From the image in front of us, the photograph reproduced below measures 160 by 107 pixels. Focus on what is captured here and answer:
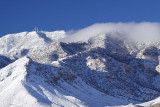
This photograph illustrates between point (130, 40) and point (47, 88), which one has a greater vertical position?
point (130, 40)

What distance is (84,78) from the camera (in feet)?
393

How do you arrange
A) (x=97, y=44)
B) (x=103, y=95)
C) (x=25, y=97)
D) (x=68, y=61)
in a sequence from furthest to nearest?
(x=97, y=44) < (x=68, y=61) < (x=103, y=95) < (x=25, y=97)

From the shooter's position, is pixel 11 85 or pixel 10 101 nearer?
pixel 10 101

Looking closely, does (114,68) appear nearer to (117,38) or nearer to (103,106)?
(103,106)

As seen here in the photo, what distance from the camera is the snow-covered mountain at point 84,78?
294 ft

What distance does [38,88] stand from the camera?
92.2m

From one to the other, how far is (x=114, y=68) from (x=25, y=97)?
56.7 meters

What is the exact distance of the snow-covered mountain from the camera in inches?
3524

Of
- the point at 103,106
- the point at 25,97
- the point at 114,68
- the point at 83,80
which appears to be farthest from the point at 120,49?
the point at 25,97

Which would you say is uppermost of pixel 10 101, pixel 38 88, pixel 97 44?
pixel 97 44

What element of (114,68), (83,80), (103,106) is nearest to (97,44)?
(114,68)

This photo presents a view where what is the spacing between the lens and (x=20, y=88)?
293 feet

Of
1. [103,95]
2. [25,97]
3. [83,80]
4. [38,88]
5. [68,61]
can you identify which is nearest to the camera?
[25,97]

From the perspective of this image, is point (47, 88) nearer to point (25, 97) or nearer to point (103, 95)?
point (25, 97)
